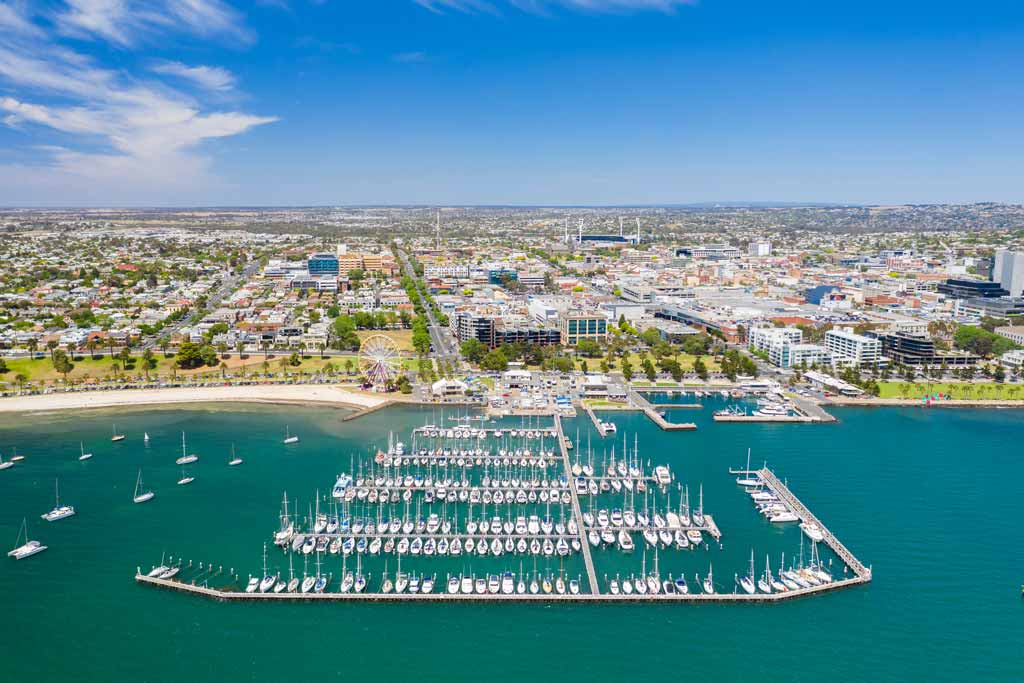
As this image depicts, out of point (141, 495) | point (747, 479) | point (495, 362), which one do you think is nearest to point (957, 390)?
point (747, 479)

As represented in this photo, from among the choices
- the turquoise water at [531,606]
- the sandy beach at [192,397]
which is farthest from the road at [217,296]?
the turquoise water at [531,606]

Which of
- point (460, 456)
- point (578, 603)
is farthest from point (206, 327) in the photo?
point (578, 603)

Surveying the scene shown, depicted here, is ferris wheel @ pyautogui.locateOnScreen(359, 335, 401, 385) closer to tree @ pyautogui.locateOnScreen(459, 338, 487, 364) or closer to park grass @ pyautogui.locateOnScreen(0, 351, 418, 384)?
park grass @ pyautogui.locateOnScreen(0, 351, 418, 384)

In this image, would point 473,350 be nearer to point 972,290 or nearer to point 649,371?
point 649,371

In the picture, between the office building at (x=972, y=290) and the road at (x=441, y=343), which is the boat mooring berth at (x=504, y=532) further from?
the office building at (x=972, y=290)

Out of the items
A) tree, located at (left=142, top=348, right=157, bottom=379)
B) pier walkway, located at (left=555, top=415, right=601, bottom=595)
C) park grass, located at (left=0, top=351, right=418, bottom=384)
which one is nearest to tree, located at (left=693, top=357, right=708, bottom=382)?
pier walkway, located at (left=555, top=415, right=601, bottom=595)
